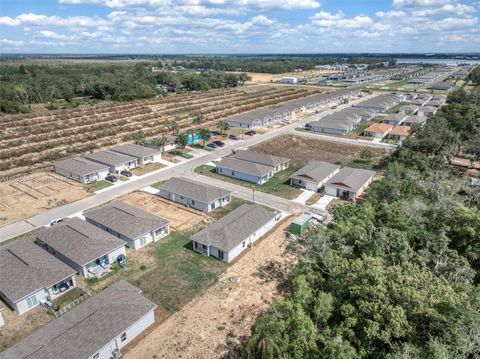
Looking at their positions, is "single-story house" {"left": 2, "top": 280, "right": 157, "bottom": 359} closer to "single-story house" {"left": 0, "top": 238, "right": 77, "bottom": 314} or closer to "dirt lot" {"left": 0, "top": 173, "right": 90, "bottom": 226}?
"single-story house" {"left": 0, "top": 238, "right": 77, "bottom": 314}

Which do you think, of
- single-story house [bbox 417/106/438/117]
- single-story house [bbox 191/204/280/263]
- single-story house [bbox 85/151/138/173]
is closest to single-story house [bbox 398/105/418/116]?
single-story house [bbox 417/106/438/117]

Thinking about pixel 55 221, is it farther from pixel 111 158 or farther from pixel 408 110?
pixel 408 110

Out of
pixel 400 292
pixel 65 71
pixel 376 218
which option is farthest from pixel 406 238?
pixel 65 71

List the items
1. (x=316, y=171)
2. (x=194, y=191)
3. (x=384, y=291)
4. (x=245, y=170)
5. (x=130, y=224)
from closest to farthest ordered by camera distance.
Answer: (x=384, y=291), (x=130, y=224), (x=194, y=191), (x=316, y=171), (x=245, y=170)

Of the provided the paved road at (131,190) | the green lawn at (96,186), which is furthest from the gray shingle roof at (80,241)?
the green lawn at (96,186)

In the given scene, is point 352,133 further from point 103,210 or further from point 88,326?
point 88,326

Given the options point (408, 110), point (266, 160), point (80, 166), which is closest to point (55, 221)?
point (80, 166)
